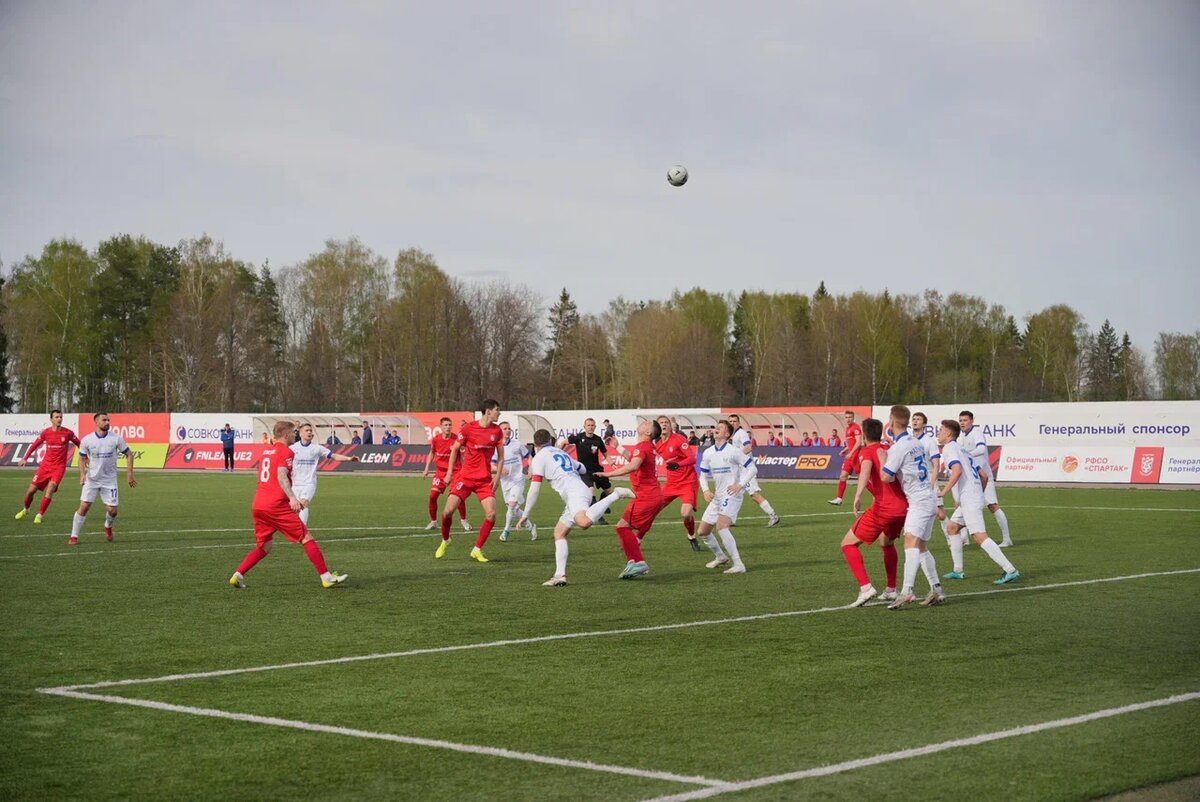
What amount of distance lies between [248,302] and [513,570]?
83783mm

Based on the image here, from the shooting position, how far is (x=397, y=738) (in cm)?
768

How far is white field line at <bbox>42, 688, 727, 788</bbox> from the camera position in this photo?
681cm

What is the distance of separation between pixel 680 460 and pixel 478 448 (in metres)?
3.21

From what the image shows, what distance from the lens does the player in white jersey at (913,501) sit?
1336 cm

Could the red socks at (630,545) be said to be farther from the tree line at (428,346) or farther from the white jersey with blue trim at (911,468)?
the tree line at (428,346)

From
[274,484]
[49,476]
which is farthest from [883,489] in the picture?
[49,476]

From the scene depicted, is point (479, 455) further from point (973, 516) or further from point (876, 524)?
point (876, 524)

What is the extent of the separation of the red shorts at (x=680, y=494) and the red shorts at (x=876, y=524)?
3.86 meters

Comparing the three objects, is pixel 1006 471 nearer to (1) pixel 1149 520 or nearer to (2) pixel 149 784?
(1) pixel 1149 520

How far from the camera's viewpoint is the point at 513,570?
57.5 ft

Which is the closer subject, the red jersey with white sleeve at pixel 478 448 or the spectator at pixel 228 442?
the red jersey with white sleeve at pixel 478 448

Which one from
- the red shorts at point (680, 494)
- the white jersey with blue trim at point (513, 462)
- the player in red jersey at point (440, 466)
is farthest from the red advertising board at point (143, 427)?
the red shorts at point (680, 494)

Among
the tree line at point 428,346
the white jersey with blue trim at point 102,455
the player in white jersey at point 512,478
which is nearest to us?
the white jersey with blue trim at point 102,455

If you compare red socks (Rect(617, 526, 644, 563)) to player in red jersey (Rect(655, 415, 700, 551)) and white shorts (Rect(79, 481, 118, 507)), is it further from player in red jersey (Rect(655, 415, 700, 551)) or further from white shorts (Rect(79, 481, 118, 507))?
white shorts (Rect(79, 481, 118, 507))
